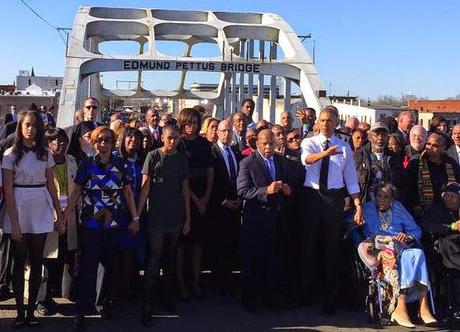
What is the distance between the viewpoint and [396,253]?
5.79 metres

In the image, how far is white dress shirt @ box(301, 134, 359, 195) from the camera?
6.03m

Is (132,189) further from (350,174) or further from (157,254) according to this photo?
(350,174)

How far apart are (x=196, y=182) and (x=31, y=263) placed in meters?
1.89

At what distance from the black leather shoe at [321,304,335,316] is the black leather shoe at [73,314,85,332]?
7.75ft

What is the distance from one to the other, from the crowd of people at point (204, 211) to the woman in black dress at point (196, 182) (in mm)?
12

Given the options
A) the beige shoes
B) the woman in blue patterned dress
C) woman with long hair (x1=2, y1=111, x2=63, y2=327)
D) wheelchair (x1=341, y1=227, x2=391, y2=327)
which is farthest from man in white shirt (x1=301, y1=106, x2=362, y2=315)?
woman with long hair (x1=2, y1=111, x2=63, y2=327)

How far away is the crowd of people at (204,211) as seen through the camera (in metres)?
5.43

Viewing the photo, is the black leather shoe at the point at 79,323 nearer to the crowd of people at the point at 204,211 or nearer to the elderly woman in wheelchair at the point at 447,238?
the crowd of people at the point at 204,211

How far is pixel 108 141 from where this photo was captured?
17.8 ft

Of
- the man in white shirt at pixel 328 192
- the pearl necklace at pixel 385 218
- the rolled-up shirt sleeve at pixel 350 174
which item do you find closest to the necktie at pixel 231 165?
the man in white shirt at pixel 328 192

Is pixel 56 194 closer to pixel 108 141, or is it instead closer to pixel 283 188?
pixel 108 141

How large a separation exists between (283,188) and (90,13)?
767 inches

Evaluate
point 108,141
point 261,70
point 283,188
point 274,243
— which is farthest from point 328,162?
point 261,70

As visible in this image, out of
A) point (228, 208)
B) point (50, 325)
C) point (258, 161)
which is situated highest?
point (258, 161)
